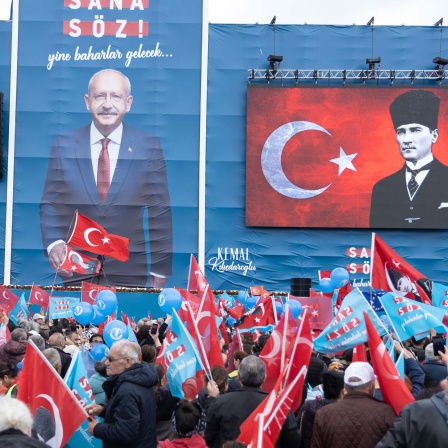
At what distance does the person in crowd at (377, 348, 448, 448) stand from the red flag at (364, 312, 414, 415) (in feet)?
2.30

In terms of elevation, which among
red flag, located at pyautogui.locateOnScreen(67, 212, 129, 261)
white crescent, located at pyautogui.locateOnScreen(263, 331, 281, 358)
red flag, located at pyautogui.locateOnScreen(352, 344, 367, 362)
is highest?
red flag, located at pyautogui.locateOnScreen(67, 212, 129, 261)

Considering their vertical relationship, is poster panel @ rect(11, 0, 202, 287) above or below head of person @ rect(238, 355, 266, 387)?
above

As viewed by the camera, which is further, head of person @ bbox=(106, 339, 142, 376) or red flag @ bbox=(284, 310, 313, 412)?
red flag @ bbox=(284, 310, 313, 412)

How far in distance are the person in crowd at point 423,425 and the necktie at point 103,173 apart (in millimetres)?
23333

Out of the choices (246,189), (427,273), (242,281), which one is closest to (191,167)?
(246,189)

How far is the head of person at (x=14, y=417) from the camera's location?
3.59m

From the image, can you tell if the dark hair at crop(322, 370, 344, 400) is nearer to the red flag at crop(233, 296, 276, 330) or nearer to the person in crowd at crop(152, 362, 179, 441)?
the person in crowd at crop(152, 362, 179, 441)

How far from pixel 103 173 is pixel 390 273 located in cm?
1786

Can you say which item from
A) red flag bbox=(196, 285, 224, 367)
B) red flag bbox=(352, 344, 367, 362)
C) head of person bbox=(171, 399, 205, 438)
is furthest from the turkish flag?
head of person bbox=(171, 399, 205, 438)

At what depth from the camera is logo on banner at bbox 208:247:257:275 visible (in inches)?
1062

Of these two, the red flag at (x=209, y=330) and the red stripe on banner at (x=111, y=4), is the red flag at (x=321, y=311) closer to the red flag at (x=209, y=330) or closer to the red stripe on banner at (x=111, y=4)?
the red flag at (x=209, y=330)

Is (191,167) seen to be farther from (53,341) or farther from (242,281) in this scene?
(53,341)

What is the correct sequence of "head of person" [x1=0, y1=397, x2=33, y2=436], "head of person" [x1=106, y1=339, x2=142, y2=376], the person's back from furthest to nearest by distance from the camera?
"head of person" [x1=106, y1=339, x2=142, y2=376]
the person's back
"head of person" [x1=0, y1=397, x2=33, y2=436]

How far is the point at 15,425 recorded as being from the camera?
3604mm
